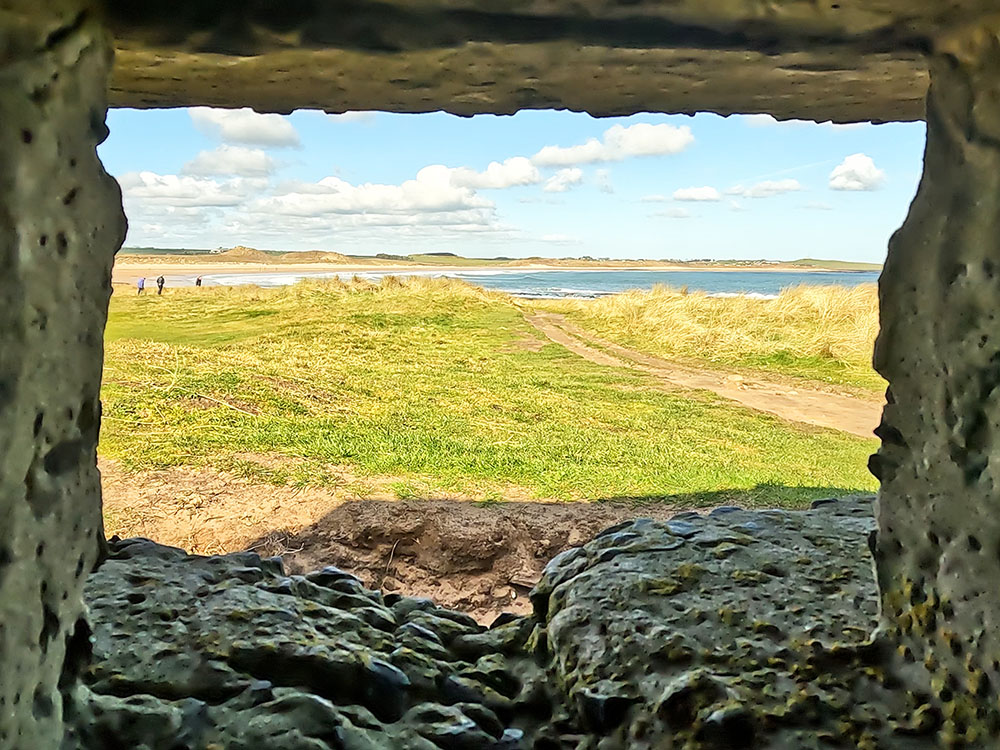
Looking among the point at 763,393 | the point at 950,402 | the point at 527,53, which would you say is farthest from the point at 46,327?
the point at 763,393

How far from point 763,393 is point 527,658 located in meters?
5.33

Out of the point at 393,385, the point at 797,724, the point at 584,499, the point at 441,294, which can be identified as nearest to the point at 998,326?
the point at 797,724

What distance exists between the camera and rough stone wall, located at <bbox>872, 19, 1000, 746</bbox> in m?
0.75

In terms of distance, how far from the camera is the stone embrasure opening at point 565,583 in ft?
2.29

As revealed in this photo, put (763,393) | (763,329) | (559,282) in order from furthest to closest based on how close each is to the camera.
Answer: (559,282)
(763,329)
(763,393)

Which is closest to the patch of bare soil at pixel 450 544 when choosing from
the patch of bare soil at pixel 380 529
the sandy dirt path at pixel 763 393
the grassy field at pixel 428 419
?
the patch of bare soil at pixel 380 529

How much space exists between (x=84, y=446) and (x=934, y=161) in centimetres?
99

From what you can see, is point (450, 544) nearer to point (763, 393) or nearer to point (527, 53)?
point (527, 53)

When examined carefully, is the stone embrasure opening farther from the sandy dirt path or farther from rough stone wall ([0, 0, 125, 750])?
the sandy dirt path

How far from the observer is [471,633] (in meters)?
1.19

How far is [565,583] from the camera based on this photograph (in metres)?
1.19

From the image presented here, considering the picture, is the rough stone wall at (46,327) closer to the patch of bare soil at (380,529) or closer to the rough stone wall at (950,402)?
the rough stone wall at (950,402)

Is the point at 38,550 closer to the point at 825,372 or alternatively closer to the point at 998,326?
the point at 998,326

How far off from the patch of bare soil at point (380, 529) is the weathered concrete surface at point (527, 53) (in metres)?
1.93
